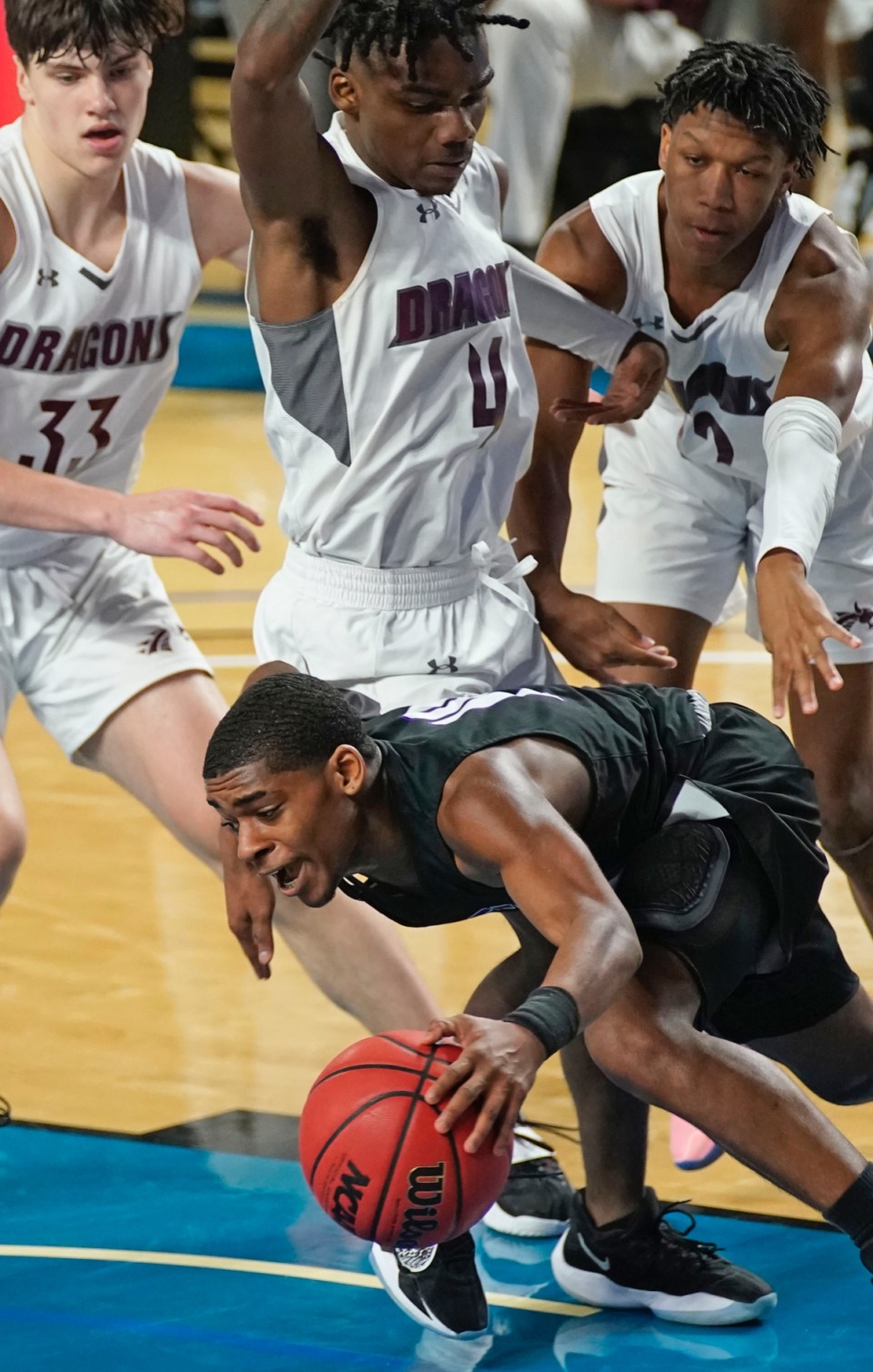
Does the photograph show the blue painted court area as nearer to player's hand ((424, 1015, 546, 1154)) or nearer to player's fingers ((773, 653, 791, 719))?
player's hand ((424, 1015, 546, 1154))

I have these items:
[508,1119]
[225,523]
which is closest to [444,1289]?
[508,1119]

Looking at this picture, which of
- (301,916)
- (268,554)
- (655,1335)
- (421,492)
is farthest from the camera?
(268,554)

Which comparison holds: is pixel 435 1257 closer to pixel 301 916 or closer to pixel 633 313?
pixel 301 916

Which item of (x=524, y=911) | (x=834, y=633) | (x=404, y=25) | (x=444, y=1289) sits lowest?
(x=444, y=1289)

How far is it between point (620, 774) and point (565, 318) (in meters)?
1.35

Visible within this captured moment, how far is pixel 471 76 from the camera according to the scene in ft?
12.8

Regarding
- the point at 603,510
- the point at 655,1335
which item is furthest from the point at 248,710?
the point at 603,510

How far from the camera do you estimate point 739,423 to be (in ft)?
15.4

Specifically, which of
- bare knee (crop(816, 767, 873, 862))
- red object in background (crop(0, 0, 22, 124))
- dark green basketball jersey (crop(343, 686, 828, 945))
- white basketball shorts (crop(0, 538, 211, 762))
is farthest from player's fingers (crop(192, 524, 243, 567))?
red object in background (crop(0, 0, 22, 124))

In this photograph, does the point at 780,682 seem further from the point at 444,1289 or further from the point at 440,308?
the point at 444,1289

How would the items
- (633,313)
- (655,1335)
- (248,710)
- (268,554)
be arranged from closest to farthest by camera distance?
(248,710), (655,1335), (633,313), (268,554)

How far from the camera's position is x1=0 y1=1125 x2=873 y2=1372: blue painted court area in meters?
3.72

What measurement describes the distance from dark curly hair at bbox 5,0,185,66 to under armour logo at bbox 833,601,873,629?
1974mm

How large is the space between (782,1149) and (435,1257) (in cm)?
72
